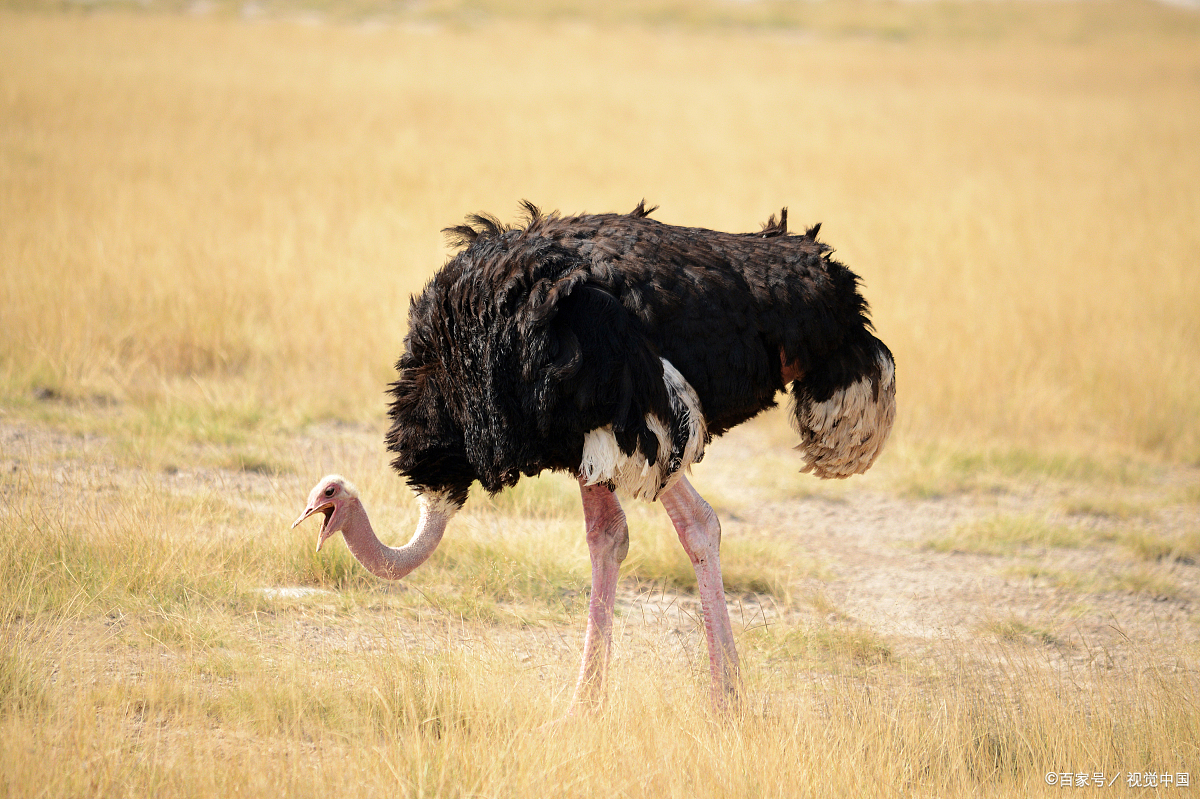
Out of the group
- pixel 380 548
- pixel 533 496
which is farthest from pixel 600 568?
pixel 533 496

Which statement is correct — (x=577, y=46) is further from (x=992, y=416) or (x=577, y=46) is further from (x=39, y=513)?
(x=39, y=513)

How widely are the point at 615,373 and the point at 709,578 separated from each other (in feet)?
2.81

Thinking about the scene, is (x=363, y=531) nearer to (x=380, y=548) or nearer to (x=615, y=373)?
(x=380, y=548)

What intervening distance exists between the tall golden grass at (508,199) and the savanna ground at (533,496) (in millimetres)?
52

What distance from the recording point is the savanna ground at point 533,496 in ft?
10.4

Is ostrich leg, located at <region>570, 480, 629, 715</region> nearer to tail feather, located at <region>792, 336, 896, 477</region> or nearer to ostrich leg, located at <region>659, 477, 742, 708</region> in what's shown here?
ostrich leg, located at <region>659, 477, 742, 708</region>

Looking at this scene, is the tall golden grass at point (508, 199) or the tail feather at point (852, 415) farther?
the tall golden grass at point (508, 199)

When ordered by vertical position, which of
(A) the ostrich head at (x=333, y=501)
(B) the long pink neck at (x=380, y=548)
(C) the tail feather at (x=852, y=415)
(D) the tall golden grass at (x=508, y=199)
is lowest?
(B) the long pink neck at (x=380, y=548)

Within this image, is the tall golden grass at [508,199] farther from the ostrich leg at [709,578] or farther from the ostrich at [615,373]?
the ostrich leg at [709,578]

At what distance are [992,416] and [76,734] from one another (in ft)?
19.2

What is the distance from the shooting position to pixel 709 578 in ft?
11.3

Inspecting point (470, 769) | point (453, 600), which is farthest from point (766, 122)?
point (470, 769)

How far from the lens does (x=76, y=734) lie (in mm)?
2846

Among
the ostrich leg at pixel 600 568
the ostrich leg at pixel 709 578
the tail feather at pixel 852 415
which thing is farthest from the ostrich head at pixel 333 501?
the tail feather at pixel 852 415
